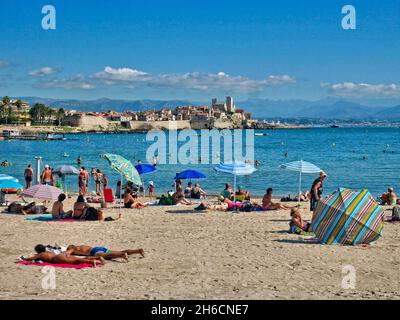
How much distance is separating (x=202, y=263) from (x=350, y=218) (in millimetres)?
3247

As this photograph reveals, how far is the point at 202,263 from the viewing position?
9.75 meters

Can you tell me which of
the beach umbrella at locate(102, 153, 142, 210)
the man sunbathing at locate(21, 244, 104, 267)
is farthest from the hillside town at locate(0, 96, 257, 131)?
the man sunbathing at locate(21, 244, 104, 267)

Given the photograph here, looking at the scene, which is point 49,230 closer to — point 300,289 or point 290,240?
point 290,240

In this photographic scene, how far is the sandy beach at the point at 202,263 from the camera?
A: 797cm

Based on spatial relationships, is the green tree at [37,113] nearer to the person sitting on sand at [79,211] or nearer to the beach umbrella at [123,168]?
the beach umbrella at [123,168]

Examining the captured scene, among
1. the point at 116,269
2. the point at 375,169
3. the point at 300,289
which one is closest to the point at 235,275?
the point at 300,289

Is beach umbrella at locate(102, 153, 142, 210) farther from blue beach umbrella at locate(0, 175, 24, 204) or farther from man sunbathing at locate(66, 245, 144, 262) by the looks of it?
man sunbathing at locate(66, 245, 144, 262)

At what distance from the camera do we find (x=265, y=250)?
1086cm

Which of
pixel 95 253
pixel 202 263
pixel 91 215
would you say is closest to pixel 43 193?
pixel 91 215

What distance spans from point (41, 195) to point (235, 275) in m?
7.80

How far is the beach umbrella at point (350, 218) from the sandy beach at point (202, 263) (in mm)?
272

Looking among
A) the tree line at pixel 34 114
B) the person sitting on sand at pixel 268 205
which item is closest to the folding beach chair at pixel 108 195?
the person sitting on sand at pixel 268 205

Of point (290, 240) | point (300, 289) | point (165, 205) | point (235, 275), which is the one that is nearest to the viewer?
Result: point (300, 289)

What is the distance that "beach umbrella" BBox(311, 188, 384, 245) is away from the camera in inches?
426
